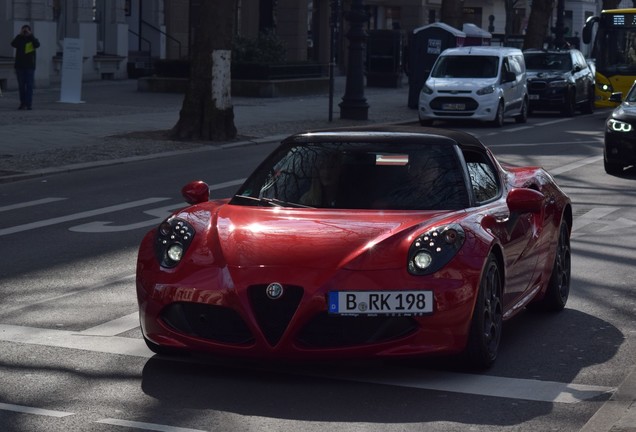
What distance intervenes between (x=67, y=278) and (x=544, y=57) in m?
29.8

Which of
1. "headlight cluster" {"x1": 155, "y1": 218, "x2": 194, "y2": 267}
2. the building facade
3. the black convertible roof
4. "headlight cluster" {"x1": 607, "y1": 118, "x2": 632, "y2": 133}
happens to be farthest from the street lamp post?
"headlight cluster" {"x1": 155, "y1": 218, "x2": 194, "y2": 267}

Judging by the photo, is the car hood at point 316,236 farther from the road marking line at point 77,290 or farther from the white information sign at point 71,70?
the white information sign at point 71,70

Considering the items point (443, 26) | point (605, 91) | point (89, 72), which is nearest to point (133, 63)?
point (89, 72)

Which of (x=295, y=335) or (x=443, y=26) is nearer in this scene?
(x=295, y=335)

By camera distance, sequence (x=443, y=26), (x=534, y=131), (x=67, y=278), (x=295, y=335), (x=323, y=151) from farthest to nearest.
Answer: (x=443, y=26)
(x=534, y=131)
(x=67, y=278)
(x=323, y=151)
(x=295, y=335)

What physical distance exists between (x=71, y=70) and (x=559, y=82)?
41.5ft

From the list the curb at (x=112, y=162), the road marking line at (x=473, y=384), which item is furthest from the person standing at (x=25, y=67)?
the road marking line at (x=473, y=384)

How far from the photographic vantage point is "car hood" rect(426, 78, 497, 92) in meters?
32.2

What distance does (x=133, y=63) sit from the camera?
4731 cm

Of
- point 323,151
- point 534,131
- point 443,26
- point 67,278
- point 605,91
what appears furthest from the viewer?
point 443,26

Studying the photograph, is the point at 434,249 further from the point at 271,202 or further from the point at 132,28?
the point at 132,28

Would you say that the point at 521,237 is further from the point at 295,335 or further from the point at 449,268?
the point at 295,335

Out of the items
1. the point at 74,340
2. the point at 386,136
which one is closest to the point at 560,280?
the point at 386,136

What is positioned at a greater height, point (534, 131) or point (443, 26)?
point (443, 26)
